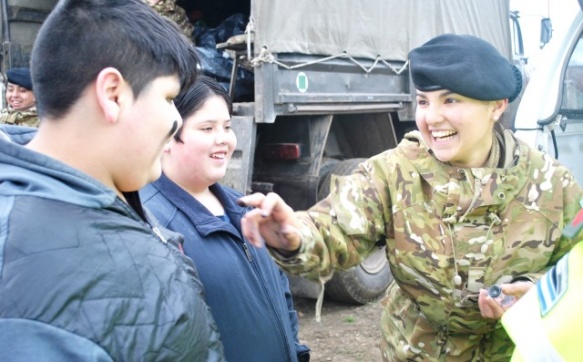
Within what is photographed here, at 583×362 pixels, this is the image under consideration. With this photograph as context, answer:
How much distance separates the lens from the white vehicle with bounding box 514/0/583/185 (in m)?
3.86

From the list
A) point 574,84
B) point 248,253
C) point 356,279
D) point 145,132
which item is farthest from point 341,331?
point 145,132

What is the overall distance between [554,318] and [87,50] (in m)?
0.87

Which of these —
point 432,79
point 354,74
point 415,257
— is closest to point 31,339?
point 415,257

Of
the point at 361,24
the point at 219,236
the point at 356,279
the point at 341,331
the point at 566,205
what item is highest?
the point at 361,24

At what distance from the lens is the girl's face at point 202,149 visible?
6.81 ft

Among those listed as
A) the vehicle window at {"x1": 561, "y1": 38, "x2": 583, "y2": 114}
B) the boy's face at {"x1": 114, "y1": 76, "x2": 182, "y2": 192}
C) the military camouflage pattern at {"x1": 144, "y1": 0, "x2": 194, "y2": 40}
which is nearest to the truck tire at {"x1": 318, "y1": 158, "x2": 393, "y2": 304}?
the vehicle window at {"x1": 561, "y1": 38, "x2": 583, "y2": 114}

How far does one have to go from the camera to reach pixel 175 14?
5.56m

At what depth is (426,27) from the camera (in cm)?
564

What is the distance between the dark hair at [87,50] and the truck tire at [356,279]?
3478mm

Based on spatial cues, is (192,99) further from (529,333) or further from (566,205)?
(529,333)

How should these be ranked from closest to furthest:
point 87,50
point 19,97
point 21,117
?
point 87,50 → point 19,97 → point 21,117

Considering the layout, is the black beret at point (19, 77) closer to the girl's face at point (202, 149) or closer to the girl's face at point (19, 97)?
the girl's face at point (19, 97)

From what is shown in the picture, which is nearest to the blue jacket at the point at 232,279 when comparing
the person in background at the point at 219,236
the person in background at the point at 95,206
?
the person in background at the point at 219,236

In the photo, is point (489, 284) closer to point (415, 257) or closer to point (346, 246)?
point (415, 257)
